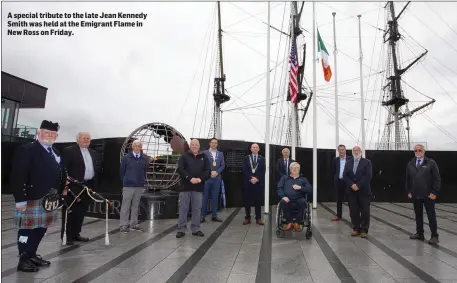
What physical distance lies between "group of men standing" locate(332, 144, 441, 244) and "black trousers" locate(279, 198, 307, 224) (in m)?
1.13

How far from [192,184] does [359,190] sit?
11.2 feet

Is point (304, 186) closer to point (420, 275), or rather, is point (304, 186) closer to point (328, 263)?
point (328, 263)

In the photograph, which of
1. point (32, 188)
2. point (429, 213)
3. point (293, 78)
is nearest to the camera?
point (32, 188)

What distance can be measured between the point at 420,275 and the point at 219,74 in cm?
3017

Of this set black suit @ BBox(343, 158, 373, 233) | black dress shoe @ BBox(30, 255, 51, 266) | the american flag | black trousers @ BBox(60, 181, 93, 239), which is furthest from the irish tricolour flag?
black dress shoe @ BBox(30, 255, 51, 266)

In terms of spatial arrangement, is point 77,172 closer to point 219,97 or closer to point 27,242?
point 27,242

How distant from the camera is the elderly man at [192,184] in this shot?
21.0ft

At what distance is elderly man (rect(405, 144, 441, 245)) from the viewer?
6.09 metres

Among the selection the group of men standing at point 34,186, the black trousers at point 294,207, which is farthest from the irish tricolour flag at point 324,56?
the group of men standing at point 34,186

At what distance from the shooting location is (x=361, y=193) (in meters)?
6.62

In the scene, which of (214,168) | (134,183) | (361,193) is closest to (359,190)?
(361,193)

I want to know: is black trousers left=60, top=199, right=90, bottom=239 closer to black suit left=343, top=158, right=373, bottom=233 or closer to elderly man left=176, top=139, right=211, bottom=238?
elderly man left=176, top=139, right=211, bottom=238

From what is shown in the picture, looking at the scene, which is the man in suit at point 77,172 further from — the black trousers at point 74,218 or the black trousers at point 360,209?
the black trousers at point 360,209

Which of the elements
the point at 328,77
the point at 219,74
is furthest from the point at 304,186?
the point at 219,74
